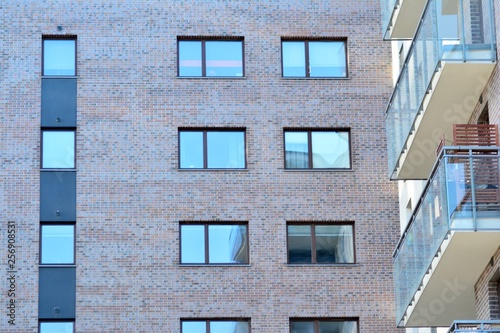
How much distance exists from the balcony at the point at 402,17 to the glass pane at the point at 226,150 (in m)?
6.65

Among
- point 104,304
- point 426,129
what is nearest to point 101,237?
point 104,304

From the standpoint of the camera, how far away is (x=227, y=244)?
39.9 m

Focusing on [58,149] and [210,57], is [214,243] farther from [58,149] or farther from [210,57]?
[210,57]

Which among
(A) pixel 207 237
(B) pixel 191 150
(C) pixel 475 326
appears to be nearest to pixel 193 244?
(A) pixel 207 237

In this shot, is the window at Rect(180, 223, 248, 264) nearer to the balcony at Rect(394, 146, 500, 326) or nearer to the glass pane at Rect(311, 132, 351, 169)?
the glass pane at Rect(311, 132, 351, 169)

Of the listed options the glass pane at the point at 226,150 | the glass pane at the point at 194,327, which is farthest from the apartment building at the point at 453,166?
the glass pane at the point at 226,150

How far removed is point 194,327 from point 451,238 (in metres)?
14.0

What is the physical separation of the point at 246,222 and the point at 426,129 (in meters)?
10.5

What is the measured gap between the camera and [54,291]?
38969 mm

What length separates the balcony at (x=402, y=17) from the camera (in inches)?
1309

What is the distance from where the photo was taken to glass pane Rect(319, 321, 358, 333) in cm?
3934

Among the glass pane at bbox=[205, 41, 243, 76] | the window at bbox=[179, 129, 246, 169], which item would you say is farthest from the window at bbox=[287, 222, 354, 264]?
the glass pane at bbox=[205, 41, 243, 76]

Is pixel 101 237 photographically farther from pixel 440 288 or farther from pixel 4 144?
pixel 440 288

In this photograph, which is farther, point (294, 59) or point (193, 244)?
point (294, 59)
